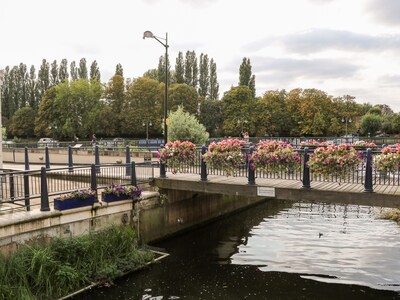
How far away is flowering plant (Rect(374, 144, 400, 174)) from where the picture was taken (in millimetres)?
9344

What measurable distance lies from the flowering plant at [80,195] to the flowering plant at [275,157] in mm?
4906

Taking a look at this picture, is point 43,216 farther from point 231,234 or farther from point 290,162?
point 231,234

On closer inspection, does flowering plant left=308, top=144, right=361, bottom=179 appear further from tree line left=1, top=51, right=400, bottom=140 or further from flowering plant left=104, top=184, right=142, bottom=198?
tree line left=1, top=51, right=400, bottom=140

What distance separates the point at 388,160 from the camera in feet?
31.0

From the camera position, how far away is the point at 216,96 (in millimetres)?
75688

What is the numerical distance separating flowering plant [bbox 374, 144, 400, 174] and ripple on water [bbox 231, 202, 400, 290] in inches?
123

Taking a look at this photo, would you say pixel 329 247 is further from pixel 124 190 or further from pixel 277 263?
pixel 124 190

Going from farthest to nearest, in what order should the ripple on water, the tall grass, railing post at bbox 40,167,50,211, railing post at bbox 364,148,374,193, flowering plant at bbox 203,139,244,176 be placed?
flowering plant at bbox 203,139,244,176
the ripple on water
railing post at bbox 40,167,50,211
railing post at bbox 364,148,374,193
the tall grass

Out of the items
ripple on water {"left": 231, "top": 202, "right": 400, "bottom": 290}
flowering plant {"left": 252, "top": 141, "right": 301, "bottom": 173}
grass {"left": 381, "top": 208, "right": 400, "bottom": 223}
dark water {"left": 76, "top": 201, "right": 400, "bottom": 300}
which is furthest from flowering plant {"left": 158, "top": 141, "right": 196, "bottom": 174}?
grass {"left": 381, "top": 208, "right": 400, "bottom": 223}

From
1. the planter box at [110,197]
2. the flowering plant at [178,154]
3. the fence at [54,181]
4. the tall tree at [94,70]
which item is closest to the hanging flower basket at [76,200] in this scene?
the fence at [54,181]

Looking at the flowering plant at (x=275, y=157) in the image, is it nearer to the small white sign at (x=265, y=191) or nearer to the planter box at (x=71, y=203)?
the small white sign at (x=265, y=191)

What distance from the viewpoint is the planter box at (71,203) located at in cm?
1003

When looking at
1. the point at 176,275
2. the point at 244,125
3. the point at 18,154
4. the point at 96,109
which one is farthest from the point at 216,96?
the point at 176,275

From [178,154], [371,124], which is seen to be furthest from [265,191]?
[371,124]
